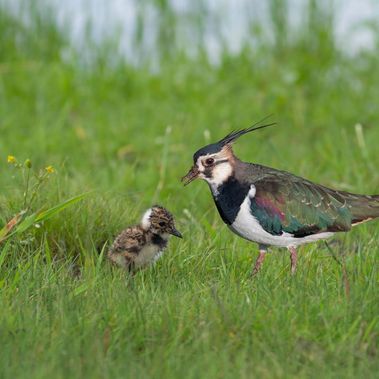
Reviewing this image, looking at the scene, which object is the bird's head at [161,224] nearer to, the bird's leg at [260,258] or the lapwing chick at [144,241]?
the lapwing chick at [144,241]

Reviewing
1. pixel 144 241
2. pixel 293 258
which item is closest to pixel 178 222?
pixel 144 241

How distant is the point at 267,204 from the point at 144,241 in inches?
32.3

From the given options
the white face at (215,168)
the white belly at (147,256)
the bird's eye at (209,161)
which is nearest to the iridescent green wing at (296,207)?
the white face at (215,168)

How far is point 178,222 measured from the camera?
7273 mm

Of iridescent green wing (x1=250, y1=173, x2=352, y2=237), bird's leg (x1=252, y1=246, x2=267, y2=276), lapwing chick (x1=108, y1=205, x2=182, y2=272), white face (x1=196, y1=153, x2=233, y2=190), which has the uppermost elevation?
white face (x1=196, y1=153, x2=233, y2=190)

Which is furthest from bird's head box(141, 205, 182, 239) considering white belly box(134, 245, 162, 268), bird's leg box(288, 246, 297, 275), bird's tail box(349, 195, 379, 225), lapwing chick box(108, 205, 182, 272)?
bird's tail box(349, 195, 379, 225)

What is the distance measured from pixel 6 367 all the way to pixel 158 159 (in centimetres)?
502

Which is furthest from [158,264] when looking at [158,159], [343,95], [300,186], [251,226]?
[343,95]

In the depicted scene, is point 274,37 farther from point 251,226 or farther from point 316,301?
point 316,301

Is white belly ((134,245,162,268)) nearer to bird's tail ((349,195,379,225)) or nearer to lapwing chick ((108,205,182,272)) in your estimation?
lapwing chick ((108,205,182,272))

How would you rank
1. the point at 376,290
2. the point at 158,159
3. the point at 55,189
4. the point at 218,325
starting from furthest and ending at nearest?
the point at 158,159 < the point at 55,189 < the point at 376,290 < the point at 218,325

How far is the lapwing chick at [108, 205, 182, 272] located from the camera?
6.27 meters

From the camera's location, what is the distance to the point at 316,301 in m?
5.28

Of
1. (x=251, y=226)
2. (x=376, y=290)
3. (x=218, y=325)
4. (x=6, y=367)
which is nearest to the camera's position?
(x=6, y=367)
